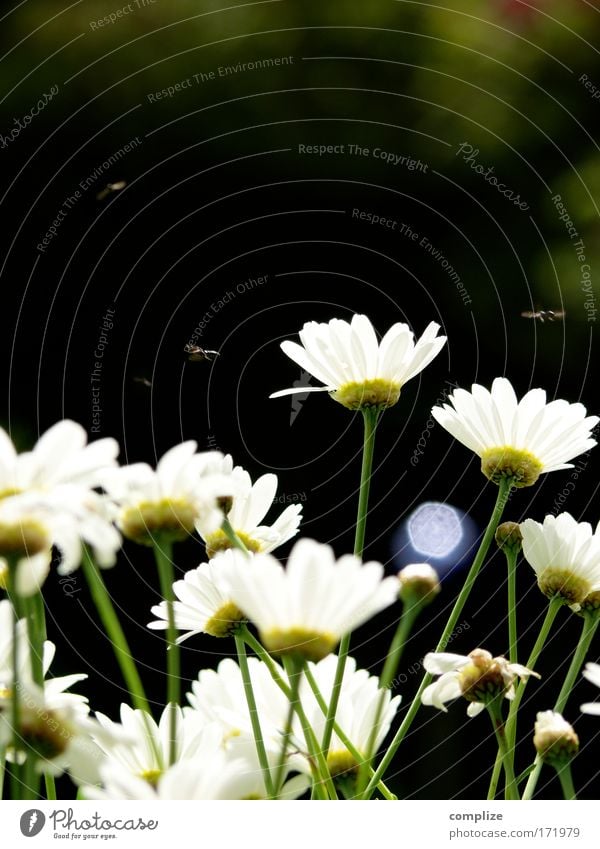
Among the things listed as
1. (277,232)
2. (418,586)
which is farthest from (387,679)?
(277,232)

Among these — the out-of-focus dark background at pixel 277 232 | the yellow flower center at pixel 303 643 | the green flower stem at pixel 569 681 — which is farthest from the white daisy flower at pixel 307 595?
the out-of-focus dark background at pixel 277 232

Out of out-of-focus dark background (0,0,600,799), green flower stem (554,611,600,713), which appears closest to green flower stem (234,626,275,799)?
green flower stem (554,611,600,713)

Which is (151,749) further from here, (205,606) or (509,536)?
(509,536)

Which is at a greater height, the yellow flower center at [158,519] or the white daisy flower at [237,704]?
the yellow flower center at [158,519]

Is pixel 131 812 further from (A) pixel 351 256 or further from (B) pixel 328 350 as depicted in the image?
(A) pixel 351 256

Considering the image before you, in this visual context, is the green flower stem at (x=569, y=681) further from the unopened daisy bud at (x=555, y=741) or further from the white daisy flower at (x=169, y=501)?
the white daisy flower at (x=169, y=501)

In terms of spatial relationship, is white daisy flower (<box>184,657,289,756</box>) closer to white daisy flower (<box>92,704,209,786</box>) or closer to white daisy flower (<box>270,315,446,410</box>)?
white daisy flower (<box>92,704,209,786</box>)
